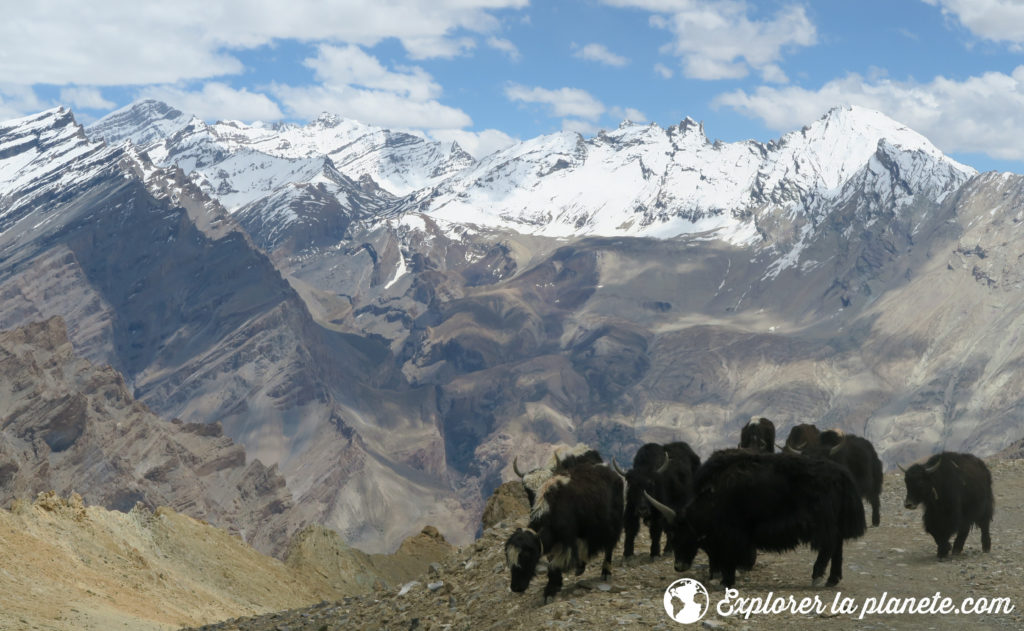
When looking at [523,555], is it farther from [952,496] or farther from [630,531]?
[952,496]

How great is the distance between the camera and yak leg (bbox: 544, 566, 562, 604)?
2109 centimetres

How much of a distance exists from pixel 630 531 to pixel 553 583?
379cm

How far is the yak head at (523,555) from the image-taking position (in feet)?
69.4

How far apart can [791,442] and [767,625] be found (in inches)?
533

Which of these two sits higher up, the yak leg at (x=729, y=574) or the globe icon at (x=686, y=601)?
the yak leg at (x=729, y=574)

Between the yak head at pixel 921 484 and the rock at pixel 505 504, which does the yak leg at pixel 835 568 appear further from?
the rock at pixel 505 504

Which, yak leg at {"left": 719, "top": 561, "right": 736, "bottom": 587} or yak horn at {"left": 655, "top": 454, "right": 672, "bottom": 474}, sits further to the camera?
yak horn at {"left": 655, "top": 454, "right": 672, "bottom": 474}

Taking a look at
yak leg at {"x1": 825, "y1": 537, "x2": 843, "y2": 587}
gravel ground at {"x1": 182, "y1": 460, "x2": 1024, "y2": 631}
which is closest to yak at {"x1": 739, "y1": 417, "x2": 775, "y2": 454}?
gravel ground at {"x1": 182, "y1": 460, "x2": 1024, "y2": 631}

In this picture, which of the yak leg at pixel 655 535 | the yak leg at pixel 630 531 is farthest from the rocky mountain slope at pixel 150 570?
the yak leg at pixel 655 535

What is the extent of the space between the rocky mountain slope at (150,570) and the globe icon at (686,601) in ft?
55.1

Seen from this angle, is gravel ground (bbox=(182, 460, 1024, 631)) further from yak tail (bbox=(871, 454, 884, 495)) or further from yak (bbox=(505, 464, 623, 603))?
yak tail (bbox=(871, 454, 884, 495))

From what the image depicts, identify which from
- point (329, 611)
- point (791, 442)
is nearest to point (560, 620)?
point (329, 611)

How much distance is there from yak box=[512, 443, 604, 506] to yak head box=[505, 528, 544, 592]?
177 cm

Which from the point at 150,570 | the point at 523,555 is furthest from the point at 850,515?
the point at 150,570
